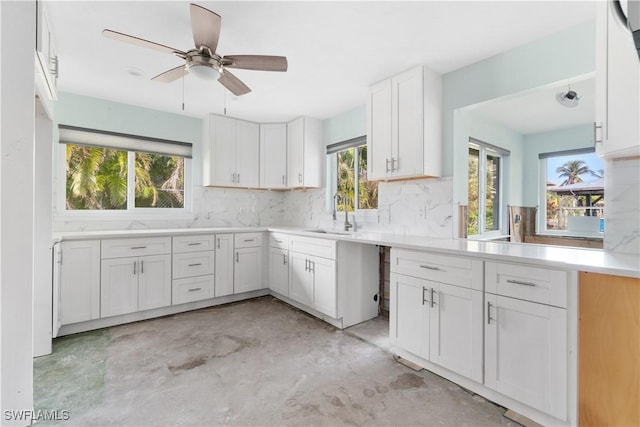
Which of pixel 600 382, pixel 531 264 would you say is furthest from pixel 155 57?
pixel 600 382

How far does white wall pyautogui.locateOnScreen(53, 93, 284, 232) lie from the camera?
3.22m

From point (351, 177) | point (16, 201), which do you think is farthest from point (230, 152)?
point (16, 201)

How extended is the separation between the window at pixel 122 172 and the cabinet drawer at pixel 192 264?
93cm

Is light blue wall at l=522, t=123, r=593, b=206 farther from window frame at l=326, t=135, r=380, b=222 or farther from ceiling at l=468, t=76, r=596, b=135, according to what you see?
window frame at l=326, t=135, r=380, b=222

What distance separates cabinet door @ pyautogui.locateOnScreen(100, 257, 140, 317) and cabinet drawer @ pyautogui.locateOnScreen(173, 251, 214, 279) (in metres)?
0.38

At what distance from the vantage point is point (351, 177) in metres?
3.89

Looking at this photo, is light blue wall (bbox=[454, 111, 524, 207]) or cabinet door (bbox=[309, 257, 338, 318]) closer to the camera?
cabinet door (bbox=[309, 257, 338, 318])

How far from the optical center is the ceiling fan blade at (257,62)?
1924mm

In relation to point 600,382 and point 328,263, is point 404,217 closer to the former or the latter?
point 328,263

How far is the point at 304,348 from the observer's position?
2439 millimetres

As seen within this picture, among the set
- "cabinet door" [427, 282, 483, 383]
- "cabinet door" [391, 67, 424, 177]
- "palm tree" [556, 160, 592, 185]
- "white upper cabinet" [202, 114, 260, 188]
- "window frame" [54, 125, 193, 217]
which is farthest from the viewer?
"white upper cabinet" [202, 114, 260, 188]

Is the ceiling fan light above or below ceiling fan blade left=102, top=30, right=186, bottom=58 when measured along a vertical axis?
below

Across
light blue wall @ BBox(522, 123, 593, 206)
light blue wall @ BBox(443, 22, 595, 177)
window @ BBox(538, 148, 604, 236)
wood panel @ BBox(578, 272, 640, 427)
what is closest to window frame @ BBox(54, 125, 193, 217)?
light blue wall @ BBox(443, 22, 595, 177)

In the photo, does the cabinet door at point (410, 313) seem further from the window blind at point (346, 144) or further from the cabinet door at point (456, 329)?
the window blind at point (346, 144)
